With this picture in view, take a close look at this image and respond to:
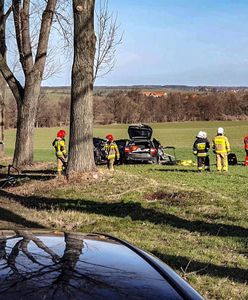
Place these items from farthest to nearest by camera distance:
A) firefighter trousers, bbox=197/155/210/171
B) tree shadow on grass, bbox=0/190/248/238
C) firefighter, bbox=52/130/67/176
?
1. firefighter trousers, bbox=197/155/210/171
2. firefighter, bbox=52/130/67/176
3. tree shadow on grass, bbox=0/190/248/238

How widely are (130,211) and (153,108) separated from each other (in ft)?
265

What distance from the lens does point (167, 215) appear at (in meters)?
10.0

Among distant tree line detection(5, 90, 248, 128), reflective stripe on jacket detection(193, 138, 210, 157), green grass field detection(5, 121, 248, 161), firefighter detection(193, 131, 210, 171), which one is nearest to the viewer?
firefighter detection(193, 131, 210, 171)

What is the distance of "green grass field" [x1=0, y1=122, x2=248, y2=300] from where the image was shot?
262 inches

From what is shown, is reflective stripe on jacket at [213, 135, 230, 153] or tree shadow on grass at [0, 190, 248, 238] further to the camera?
reflective stripe on jacket at [213, 135, 230, 153]

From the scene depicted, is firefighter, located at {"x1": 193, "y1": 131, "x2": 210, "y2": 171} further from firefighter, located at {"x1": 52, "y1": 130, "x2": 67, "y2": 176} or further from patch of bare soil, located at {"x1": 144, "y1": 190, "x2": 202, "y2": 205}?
patch of bare soil, located at {"x1": 144, "y1": 190, "x2": 202, "y2": 205}

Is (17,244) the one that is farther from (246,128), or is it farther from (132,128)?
(246,128)

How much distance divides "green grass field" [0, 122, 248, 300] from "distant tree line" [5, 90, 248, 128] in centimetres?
7210

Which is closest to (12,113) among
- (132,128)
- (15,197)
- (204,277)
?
(132,128)

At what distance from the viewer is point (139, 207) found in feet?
35.7

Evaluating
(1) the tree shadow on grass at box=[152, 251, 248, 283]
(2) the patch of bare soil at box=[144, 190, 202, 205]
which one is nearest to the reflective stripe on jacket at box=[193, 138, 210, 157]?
(2) the patch of bare soil at box=[144, 190, 202, 205]

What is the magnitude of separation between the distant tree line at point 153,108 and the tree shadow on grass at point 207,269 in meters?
79.0

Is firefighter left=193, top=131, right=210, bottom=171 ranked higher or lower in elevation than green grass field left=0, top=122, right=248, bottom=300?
higher

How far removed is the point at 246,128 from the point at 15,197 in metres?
67.0
